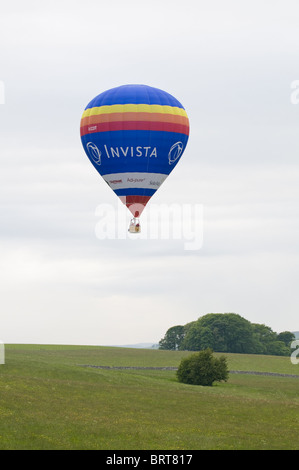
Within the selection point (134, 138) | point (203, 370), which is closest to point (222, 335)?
point (203, 370)

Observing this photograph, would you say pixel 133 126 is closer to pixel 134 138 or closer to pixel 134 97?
pixel 134 138

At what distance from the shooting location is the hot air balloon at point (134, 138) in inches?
2400

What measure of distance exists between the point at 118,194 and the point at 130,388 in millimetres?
19645

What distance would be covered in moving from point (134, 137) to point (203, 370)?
33.5 metres

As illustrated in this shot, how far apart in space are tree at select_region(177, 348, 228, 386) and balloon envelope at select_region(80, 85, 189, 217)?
27.8 metres

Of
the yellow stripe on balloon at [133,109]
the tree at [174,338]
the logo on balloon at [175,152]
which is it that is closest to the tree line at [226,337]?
the tree at [174,338]

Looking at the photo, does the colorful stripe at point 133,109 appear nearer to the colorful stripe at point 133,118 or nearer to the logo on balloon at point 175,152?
the colorful stripe at point 133,118

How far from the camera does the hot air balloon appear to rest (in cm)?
6097

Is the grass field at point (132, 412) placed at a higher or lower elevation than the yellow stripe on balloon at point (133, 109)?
lower

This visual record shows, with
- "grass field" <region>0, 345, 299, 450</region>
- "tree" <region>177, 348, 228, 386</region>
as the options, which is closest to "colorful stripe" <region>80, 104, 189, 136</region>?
"grass field" <region>0, 345, 299, 450</region>

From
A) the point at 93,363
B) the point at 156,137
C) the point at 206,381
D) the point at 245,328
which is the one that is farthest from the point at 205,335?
the point at 156,137

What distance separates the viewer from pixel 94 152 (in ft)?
207

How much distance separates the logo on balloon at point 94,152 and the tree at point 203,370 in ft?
102
